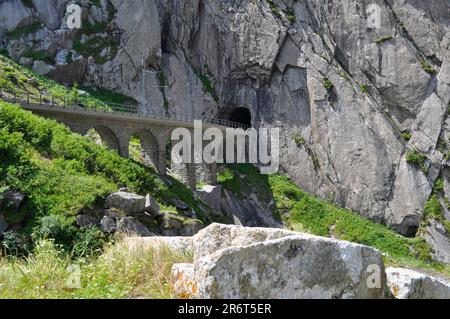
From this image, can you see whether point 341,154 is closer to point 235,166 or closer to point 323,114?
point 323,114

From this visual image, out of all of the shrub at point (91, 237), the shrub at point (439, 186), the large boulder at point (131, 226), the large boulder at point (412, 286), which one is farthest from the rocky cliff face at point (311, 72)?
the large boulder at point (412, 286)

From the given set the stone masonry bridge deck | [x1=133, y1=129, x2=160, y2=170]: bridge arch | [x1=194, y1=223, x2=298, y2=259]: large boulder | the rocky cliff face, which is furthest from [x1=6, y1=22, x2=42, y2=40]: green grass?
[x1=194, y1=223, x2=298, y2=259]: large boulder

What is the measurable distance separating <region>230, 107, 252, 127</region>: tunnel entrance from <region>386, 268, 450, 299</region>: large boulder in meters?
53.7

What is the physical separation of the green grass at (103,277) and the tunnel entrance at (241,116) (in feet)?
173

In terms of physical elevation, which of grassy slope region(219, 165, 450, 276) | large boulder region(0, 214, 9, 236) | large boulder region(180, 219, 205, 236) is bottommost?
grassy slope region(219, 165, 450, 276)

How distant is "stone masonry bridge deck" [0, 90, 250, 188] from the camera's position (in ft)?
98.2

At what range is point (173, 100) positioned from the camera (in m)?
51.5

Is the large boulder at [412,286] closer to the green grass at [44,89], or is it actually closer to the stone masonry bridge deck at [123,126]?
the stone masonry bridge deck at [123,126]

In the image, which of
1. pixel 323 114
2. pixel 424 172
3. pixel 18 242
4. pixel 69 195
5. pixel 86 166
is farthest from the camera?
pixel 323 114

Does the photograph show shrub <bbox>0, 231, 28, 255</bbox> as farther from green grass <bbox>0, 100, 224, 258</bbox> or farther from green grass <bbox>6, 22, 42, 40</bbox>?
green grass <bbox>6, 22, 42, 40</bbox>

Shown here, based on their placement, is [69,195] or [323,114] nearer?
[69,195]

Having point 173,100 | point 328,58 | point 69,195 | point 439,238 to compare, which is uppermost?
point 328,58

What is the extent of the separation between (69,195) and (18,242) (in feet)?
12.3

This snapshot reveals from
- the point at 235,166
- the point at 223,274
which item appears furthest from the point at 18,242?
the point at 235,166
